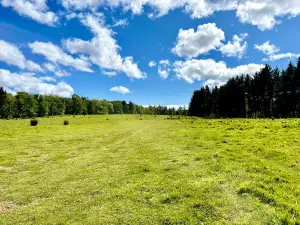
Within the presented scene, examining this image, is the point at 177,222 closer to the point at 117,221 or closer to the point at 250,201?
the point at 117,221

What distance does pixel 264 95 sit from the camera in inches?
3051

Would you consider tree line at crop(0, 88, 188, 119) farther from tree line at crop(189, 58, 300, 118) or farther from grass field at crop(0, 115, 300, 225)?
grass field at crop(0, 115, 300, 225)

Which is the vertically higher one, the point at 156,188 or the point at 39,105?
the point at 39,105

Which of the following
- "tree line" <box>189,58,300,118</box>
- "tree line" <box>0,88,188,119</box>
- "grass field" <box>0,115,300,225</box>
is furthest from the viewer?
"tree line" <box>0,88,188,119</box>

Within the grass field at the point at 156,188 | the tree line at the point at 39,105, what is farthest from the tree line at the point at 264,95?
the tree line at the point at 39,105

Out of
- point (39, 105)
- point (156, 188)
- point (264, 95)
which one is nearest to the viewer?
point (156, 188)

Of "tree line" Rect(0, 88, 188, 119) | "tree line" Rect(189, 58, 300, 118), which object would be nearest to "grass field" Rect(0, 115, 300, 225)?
"tree line" Rect(189, 58, 300, 118)

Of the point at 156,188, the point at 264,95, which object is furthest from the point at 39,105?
the point at 156,188

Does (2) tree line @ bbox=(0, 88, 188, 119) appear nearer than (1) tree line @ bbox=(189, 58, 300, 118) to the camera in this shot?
No

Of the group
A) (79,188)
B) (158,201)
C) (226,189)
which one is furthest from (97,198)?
(226,189)

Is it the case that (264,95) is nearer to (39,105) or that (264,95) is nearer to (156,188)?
(156,188)

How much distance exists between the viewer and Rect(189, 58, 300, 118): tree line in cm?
6794

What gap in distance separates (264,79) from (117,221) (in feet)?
260

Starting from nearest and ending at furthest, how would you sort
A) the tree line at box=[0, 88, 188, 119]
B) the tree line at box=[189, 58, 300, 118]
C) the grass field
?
the grass field, the tree line at box=[189, 58, 300, 118], the tree line at box=[0, 88, 188, 119]
